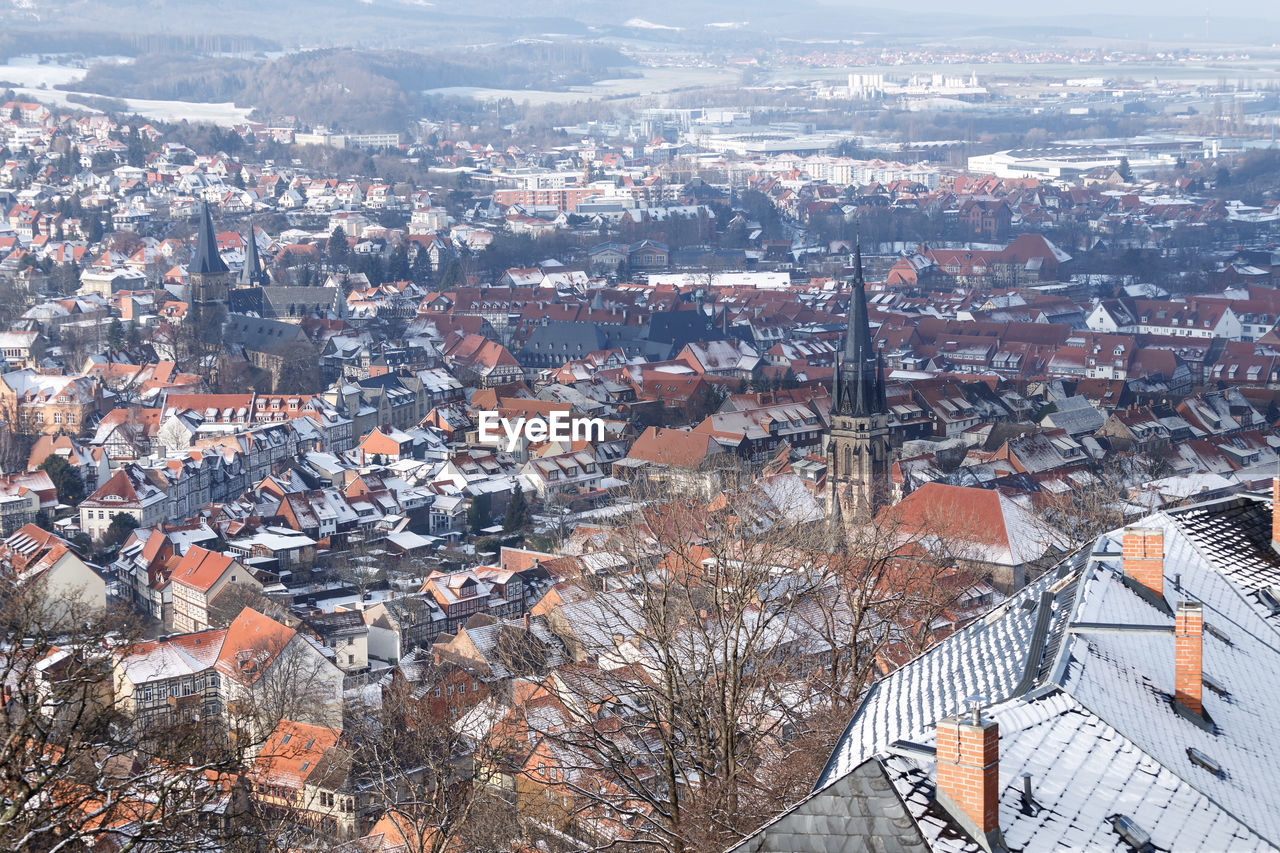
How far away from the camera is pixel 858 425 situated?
28.8m

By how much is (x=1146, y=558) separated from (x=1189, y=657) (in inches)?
49.5

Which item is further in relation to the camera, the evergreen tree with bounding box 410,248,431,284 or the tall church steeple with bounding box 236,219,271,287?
the evergreen tree with bounding box 410,248,431,284

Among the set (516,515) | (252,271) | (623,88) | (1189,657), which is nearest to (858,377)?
(516,515)

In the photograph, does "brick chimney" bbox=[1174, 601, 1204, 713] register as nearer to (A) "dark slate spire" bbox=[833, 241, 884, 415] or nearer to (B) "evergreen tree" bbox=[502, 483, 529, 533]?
(A) "dark slate spire" bbox=[833, 241, 884, 415]

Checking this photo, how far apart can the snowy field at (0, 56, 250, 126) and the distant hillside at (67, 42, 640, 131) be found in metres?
2.25

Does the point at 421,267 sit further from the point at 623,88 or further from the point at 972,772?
the point at 623,88

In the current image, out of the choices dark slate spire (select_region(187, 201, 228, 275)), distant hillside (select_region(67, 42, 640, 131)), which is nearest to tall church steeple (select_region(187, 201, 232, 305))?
dark slate spire (select_region(187, 201, 228, 275))

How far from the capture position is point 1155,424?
3738cm

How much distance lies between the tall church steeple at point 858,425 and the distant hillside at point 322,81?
346 ft

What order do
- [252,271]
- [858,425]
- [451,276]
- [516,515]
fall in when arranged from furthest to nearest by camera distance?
[451,276] → [252,271] → [516,515] → [858,425]

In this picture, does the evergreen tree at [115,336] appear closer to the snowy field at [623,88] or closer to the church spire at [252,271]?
the church spire at [252,271]

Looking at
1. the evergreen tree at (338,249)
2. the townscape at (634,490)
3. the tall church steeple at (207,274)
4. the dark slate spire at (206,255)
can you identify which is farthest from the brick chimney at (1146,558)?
the evergreen tree at (338,249)

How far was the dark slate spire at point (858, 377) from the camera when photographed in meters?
29.0

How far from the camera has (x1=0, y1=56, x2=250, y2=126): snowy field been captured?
12481 centimetres
